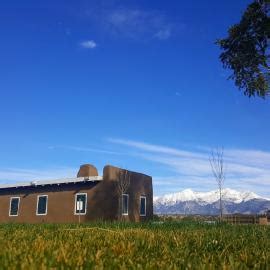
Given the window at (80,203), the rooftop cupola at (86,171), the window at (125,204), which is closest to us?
the window at (125,204)

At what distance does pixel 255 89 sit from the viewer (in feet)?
78.3

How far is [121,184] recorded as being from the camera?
33.3m

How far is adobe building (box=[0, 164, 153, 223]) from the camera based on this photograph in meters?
33.1

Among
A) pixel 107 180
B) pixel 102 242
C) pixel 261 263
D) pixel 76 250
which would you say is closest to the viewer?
pixel 261 263

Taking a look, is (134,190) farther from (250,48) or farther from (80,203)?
(250,48)

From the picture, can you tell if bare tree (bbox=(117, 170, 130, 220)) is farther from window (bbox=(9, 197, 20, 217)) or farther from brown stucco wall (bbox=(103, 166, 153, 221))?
window (bbox=(9, 197, 20, 217))

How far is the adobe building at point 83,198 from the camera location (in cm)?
3306

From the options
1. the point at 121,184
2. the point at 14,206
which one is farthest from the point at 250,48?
the point at 14,206

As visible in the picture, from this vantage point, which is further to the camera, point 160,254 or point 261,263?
point 160,254

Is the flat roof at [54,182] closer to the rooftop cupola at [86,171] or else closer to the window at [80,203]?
the window at [80,203]

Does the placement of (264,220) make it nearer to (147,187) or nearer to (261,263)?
(147,187)

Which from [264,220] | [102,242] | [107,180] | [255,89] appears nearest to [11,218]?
[107,180]

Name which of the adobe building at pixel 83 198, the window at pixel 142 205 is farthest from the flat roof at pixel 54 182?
the window at pixel 142 205

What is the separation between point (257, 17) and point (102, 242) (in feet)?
73.2
